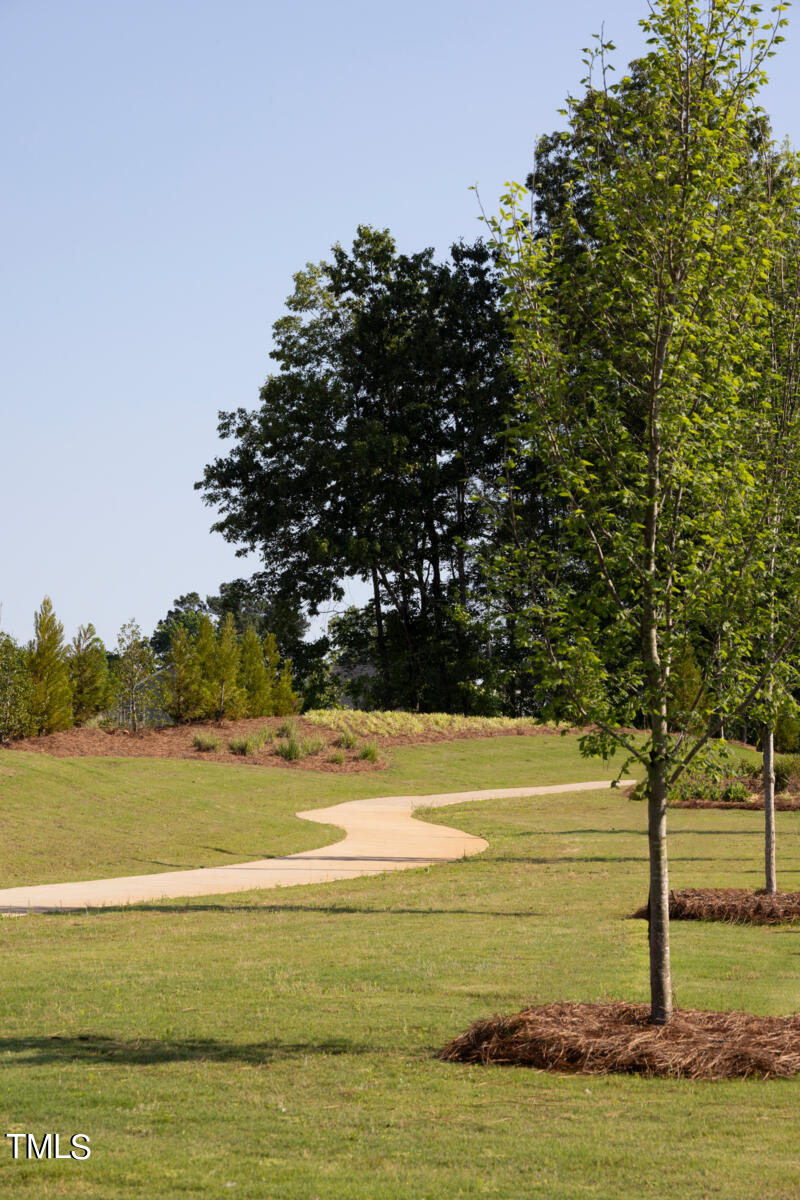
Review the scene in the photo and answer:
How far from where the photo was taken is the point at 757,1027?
21.5 ft

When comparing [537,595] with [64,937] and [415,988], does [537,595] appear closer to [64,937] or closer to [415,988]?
[415,988]

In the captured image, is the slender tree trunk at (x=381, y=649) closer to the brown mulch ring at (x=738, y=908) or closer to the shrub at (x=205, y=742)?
the shrub at (x=205, y=742)

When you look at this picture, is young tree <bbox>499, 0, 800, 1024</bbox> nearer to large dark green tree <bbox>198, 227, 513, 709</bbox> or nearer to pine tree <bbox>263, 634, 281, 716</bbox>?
pine tree <bbox>263, 634, 281, 716</bbox>

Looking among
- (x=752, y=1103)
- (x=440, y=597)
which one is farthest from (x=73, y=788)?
(x=440, y=597)

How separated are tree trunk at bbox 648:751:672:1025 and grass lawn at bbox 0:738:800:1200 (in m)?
0.72

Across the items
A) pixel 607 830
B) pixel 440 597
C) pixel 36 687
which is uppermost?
pixel 440 597

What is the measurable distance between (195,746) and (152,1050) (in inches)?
763

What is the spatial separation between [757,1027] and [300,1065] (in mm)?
2593

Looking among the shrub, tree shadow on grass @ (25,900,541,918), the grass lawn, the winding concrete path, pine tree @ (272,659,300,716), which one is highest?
pine tree @ (272,659,300,716)

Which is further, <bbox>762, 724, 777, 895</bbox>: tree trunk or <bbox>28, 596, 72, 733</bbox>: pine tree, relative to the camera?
<bbox>28, 596, 72, 733</bbox>: pine tree

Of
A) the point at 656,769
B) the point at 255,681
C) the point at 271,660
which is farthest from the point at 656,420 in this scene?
the point at 271,660

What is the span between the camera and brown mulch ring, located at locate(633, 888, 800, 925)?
1107cm

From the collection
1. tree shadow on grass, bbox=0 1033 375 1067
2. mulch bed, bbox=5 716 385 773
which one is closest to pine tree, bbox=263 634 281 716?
mulch bed, bbox=5 716 385 773

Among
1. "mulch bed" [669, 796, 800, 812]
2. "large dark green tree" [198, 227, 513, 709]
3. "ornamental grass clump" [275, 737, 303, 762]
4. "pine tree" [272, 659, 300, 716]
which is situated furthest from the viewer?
"large dark green tree" [198, 227, 513, 709]
